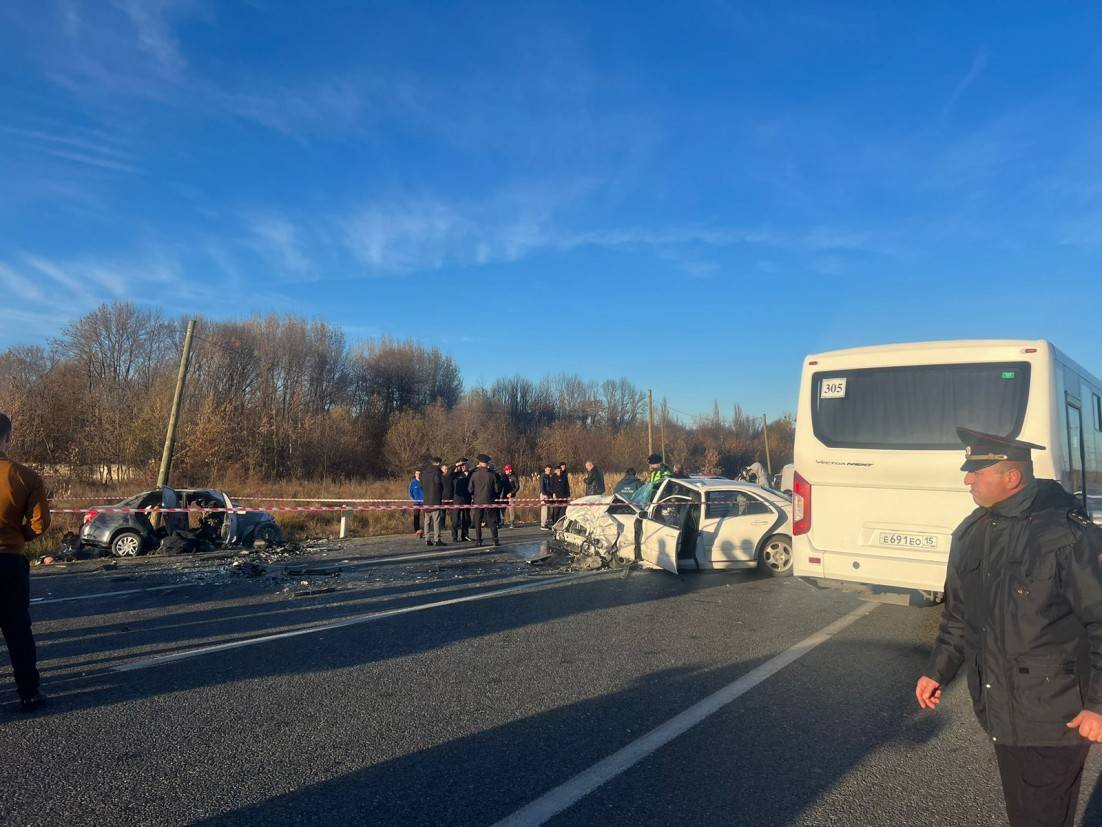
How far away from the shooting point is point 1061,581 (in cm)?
262

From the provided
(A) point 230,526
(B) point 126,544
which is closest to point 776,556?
(A) point 230,526

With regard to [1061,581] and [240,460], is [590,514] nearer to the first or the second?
[1061,581]

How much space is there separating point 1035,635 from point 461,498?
46.9ft

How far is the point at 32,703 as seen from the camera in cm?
495

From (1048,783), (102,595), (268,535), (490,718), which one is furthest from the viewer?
(268,535)

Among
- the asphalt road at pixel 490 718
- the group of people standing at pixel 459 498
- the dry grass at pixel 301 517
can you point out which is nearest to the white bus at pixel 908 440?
the asphalt road at pixel 490 718

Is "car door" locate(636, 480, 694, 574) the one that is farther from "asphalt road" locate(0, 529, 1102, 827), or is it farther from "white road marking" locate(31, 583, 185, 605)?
"white road marking" locate(31, 583, 185, 605)

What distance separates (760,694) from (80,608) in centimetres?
761

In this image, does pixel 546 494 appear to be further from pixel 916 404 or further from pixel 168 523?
pixel 916 404

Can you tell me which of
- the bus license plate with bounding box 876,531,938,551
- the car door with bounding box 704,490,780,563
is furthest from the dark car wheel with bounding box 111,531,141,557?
the bus license plate with bounding box 876,531,938,551

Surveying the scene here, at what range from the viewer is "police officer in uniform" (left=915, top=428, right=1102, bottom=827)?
2.59 metres

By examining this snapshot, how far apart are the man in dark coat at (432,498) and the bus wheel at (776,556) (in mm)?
6998

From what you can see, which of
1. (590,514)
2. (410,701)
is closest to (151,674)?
(410,701)

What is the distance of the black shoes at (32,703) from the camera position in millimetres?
4923
